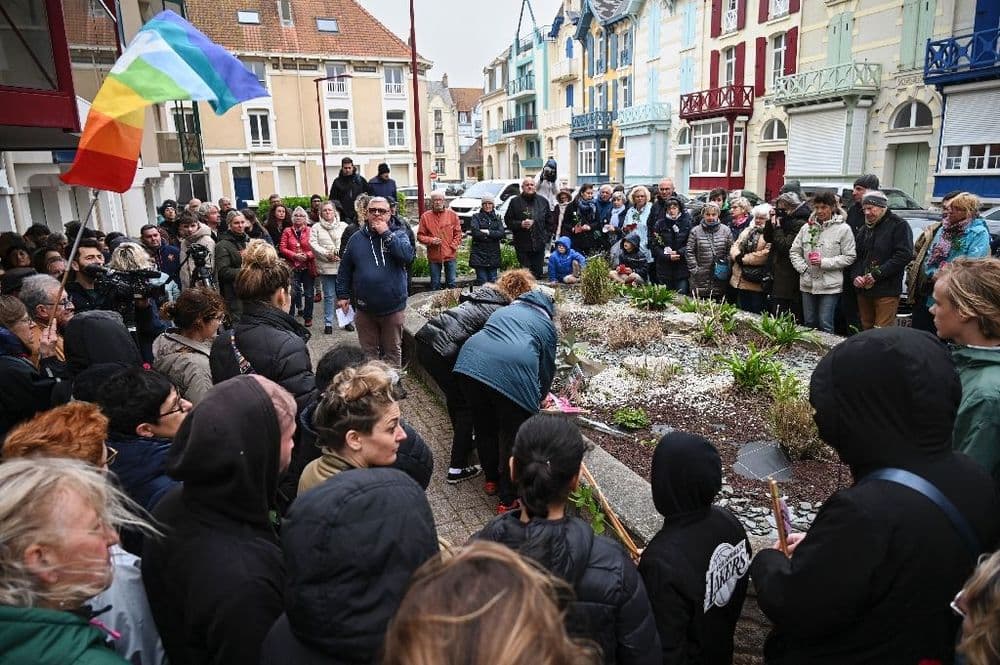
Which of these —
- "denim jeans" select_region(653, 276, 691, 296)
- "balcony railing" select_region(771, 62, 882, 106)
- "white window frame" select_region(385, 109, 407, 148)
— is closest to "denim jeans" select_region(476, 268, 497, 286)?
"denim jeans" select_region(653, 276, 691, 296)

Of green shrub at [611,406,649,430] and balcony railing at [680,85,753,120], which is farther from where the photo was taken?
balcony railing at [680,85,753,120]

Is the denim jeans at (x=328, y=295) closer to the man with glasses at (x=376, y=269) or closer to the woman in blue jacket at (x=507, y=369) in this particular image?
the man with glasses at (x=376, y=269)

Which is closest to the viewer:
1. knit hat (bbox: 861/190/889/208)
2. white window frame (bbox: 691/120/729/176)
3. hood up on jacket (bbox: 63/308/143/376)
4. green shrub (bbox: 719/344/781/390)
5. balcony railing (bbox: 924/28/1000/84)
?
→ hood up on jacket (bbox: 63/308/143/376)

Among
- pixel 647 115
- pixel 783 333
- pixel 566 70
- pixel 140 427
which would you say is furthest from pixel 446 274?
pixel 566 70

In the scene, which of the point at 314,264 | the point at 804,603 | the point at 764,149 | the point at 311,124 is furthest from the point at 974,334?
the point at 311,124

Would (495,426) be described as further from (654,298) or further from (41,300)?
(654,298)

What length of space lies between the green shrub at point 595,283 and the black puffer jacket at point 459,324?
13.0ft

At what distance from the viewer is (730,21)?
27.7 m

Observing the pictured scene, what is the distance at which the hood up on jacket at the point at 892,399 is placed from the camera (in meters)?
1.71

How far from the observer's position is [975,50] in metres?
17.9

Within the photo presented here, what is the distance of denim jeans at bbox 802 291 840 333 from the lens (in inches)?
263

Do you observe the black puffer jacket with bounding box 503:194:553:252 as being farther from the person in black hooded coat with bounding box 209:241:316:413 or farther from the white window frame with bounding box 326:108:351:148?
the white window frame with bounding box 326:108:351:148

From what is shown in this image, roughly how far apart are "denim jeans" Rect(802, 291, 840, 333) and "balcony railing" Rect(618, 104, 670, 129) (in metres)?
28.7

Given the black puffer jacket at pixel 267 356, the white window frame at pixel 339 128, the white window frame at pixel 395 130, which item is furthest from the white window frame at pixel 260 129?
the black puffer jacket at pixel 267 356
